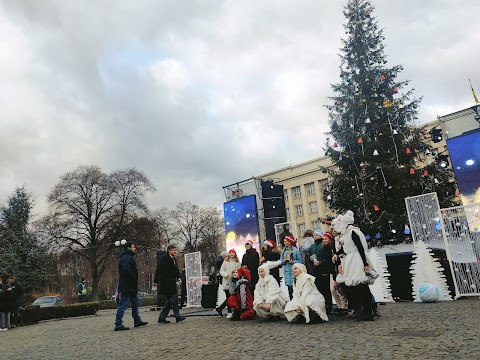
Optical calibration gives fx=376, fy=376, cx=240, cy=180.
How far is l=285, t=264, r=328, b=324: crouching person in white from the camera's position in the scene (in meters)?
7.55

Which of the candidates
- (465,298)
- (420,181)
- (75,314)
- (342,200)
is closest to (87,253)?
(75,314)

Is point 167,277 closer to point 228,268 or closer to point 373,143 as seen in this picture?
point 228,268

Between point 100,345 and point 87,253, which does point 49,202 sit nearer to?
point 87,253

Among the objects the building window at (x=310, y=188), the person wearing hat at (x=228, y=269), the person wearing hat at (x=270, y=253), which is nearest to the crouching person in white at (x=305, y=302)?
the person wearing hat at (x=270, y=253)

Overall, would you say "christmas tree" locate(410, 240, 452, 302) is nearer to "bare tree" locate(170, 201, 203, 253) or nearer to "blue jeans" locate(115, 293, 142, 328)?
"blue jeans" locate(115, 293, 142, 328)

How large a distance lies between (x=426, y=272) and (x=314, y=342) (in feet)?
21.2

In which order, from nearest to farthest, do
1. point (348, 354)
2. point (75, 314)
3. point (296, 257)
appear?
point (348, 354) → point (296, 257) → point (75, 314)

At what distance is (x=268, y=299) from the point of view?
872 centimetres

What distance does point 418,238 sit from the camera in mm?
11055

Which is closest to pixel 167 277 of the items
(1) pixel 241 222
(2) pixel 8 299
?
(2) pixel 8 299

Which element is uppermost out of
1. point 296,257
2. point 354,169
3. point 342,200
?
point 354,169

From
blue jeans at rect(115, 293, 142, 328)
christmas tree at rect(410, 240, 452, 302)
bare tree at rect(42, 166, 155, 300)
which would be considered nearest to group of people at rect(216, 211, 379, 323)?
blue jeans at rect(115, 293, 142, 328)

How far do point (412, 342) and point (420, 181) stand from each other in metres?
12.6

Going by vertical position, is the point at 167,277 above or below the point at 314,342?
above
